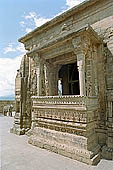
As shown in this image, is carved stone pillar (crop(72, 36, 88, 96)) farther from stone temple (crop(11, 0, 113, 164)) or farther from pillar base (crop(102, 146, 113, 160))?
pillar base (crop(102, 146, 113, 160))

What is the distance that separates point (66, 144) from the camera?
16.1 feet

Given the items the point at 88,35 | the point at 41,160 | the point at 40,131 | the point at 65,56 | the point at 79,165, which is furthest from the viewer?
the point at 65,56

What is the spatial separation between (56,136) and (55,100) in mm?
1326

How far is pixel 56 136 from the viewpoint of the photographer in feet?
17.4

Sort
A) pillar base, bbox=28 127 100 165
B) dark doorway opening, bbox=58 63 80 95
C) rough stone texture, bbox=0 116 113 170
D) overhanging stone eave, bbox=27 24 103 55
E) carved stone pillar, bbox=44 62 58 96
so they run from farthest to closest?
1. dark doorway opening, bbox=58 63 80 95
2. carved stone pillar, bbox=44 62 58 96
3. overhanging stone eave, bbox=27 24 103 55
4. pillar base, bbox=28 127 100 165
5. rough stone texture, bbox=0 116 113 170

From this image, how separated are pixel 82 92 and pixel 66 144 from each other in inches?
73.8

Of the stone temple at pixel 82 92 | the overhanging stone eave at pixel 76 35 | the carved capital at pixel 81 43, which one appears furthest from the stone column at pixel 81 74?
the overhanging stone eave at pixel 76 35

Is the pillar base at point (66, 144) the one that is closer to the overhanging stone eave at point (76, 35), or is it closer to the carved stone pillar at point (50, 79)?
the carved stone pillar at point (50, 79)

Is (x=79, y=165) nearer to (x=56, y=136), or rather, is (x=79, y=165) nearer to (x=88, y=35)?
(x=56, y=136)

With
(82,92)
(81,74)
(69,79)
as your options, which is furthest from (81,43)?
(69,79)

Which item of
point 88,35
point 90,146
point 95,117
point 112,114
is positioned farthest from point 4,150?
point 88,35

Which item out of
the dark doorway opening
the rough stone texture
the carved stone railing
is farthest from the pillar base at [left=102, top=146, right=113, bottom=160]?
the dark doorway opening

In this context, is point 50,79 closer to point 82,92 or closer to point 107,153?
point 82,92

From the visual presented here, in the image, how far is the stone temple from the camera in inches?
183
